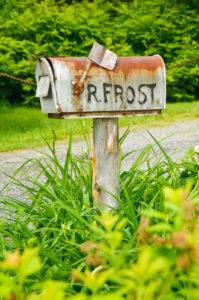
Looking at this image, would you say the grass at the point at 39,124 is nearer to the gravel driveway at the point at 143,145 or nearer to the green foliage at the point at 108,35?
the gravel driveway at the point at 143,145

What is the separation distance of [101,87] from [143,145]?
642 cm

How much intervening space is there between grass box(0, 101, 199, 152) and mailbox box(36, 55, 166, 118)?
623cm

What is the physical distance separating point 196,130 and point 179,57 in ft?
16.1

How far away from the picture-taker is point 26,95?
15727 millimetres

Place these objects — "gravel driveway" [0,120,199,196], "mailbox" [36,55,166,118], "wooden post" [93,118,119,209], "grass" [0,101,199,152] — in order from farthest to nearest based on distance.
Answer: "grass" [0,101,199,152]
"gravel driveway" [0,120,199,196]
"wooden post" [93,118,119,209]
"mailbox" [36,55,166,118]

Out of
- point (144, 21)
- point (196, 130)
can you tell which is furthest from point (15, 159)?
point (144, 21)

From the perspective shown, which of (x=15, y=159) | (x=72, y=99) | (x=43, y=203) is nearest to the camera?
(x=72, y=99)

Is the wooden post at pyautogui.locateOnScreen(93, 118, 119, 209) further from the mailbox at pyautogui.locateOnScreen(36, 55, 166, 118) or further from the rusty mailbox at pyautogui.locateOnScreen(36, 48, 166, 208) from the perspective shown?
the mailbox at pyautogui.locateOnScreen(36, 55, 166, 118)

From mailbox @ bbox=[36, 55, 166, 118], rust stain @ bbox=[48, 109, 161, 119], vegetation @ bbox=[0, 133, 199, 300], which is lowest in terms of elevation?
vegetation @ bbox=[0, 133, 199, 300]

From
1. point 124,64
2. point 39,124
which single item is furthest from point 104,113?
point 39,124

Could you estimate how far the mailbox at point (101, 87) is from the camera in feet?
11.2

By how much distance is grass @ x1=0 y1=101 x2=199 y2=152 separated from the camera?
34.7ft

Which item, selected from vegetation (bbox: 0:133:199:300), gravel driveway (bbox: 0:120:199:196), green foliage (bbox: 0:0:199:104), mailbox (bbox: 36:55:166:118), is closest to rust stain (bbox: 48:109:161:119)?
mailbox (bbox: 36:55:166:118)

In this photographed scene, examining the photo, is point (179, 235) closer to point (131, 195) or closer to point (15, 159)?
point (131, 195)
